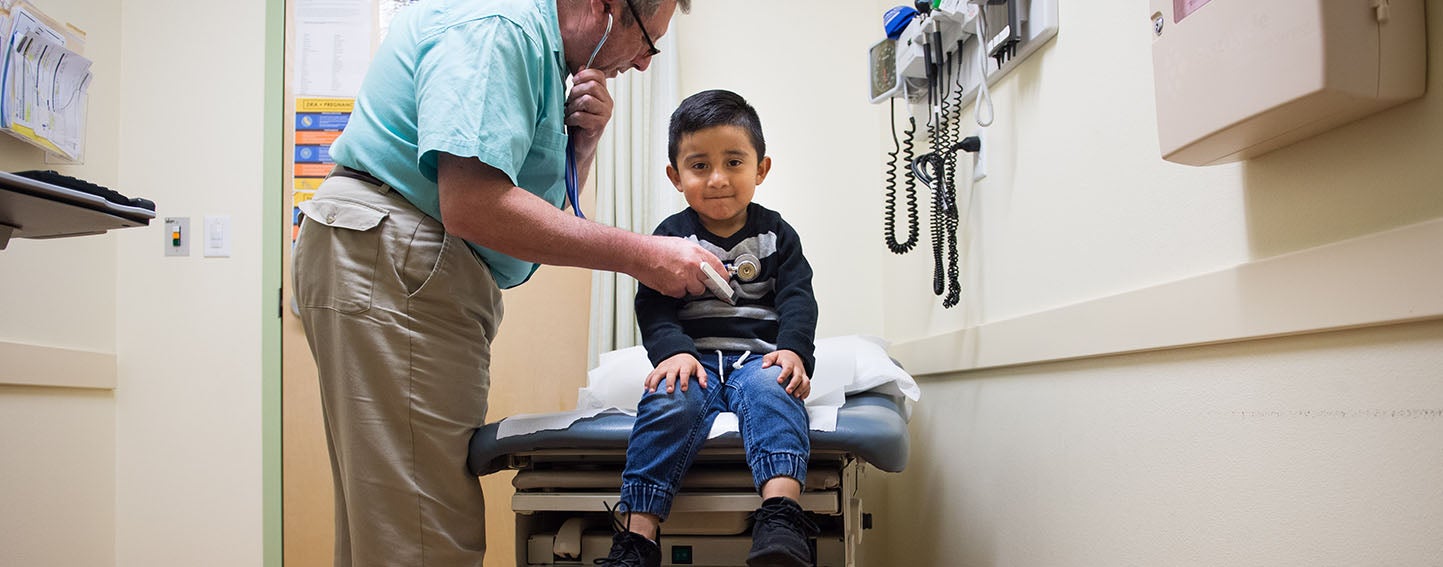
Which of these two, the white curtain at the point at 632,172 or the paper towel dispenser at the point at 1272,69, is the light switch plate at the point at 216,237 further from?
the paper towel dispenser at the point at 1272,69

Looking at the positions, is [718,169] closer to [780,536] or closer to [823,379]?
[823,379]

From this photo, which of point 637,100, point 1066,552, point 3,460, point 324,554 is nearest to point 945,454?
point 1066,552

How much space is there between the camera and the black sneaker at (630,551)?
129cm

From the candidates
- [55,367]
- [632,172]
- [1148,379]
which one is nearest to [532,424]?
[1148,379]

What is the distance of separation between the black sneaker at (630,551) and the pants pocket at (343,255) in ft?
1.60

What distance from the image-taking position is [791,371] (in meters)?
1.50

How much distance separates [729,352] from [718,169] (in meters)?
0.35

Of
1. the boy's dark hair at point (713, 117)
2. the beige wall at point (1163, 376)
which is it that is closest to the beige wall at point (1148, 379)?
the beige wall at point (1163, 376)

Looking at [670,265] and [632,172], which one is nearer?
[670,265]

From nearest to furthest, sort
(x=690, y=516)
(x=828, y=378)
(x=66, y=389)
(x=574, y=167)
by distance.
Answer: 1. (x=690, y=516)
2. (x=574, y=167)
3. (x=828, y=378)
4. (x=66, y=389)

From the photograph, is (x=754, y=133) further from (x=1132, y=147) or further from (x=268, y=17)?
(x=268, y=17)

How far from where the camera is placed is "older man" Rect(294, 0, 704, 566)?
1.28 meters

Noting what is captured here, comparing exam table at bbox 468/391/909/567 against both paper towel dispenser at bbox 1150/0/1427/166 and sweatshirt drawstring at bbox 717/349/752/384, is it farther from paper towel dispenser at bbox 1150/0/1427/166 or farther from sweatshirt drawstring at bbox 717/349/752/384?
paper towel dispenser at bbox 1150/0/1427/166

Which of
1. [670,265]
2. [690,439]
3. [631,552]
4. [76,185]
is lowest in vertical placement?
[631,552]
